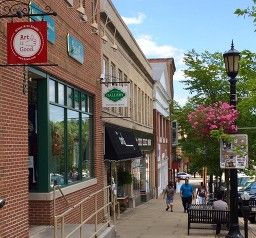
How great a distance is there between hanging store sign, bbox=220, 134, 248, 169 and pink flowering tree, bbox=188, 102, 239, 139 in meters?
0.64

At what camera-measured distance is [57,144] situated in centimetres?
1367

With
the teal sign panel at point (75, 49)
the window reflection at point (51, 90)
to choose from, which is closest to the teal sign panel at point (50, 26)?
the window reflection at point (51, 90)

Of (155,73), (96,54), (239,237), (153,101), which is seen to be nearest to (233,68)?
(239,237)

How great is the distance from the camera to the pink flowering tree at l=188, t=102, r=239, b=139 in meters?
14.6

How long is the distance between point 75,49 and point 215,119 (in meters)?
4.32

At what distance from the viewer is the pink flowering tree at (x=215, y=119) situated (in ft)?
48.1

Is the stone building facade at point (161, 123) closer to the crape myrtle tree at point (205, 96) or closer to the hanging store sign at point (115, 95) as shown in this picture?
the crape myrtle tree at point (205, 96)

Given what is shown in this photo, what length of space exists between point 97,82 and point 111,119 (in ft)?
11.5

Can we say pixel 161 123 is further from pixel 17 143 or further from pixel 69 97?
pixel 17 143

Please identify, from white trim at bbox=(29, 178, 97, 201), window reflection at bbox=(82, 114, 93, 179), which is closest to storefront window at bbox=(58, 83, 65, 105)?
white trim at bbox=(29, 178, 97, 201)

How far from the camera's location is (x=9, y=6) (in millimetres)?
10008

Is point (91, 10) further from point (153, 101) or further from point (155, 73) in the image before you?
point (155, 73)

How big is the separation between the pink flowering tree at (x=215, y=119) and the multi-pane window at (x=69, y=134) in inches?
132

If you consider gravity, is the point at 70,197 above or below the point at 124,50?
below
